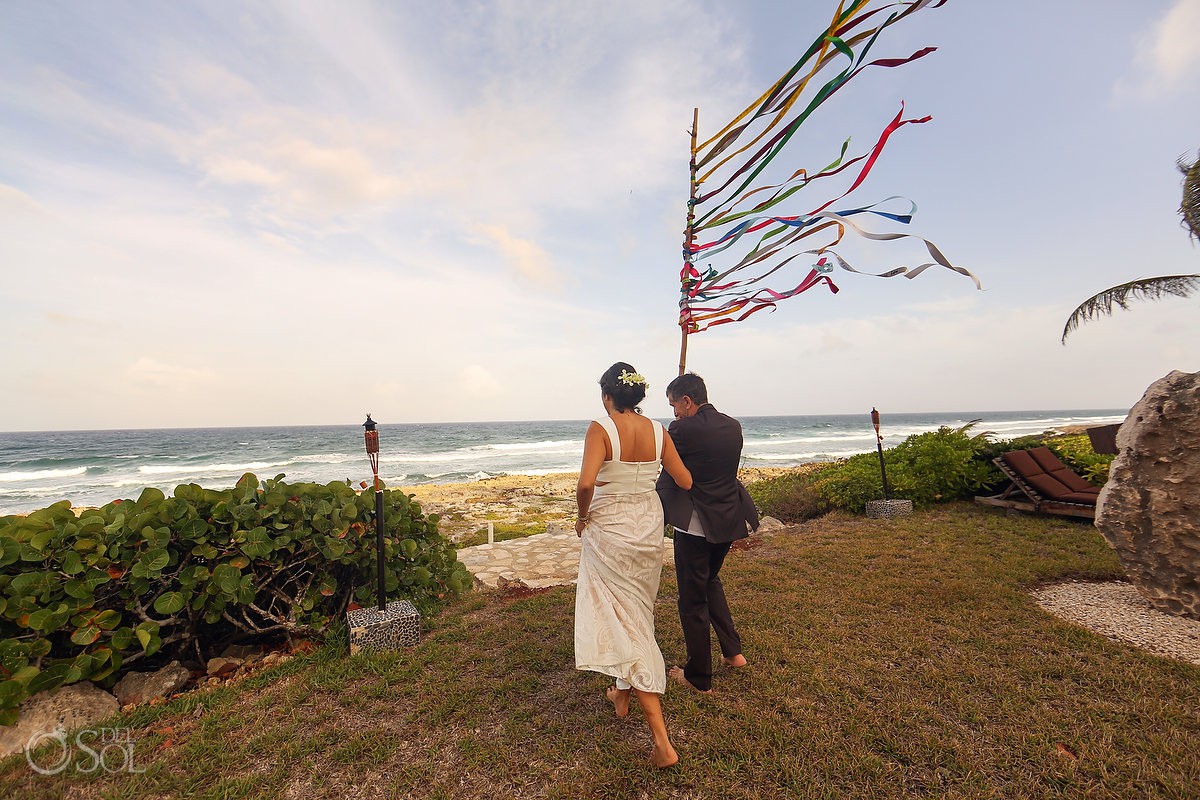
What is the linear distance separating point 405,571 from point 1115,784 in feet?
16.6

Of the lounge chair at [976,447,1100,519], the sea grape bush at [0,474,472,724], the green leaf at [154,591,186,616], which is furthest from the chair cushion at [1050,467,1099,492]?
the green leaf at [154,591,186,616]

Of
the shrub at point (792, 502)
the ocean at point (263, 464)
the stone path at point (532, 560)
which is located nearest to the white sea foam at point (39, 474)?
the ocean at point (263, 464)

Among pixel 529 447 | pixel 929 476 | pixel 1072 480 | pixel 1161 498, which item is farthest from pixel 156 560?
pixel 529 447

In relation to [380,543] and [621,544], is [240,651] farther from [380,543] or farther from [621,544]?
[621,544]

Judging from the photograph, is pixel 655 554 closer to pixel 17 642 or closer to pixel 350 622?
pixel 350 622

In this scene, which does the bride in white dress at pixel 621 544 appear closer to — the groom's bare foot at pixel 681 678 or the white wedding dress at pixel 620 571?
the white wedding dress at pixel 620 571

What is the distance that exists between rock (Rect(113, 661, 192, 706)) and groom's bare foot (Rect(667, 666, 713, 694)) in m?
3.63

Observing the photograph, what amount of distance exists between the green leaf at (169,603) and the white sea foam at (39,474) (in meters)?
43.7

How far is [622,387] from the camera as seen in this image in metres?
3.03

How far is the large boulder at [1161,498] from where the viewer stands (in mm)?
4270

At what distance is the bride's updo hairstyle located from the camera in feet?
9.93

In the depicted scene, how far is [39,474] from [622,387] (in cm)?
5008

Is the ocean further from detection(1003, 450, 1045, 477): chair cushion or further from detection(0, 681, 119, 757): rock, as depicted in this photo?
detection(0, 681, 119, 757): rock

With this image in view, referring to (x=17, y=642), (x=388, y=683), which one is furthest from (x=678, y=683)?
(x=17, y=642)
